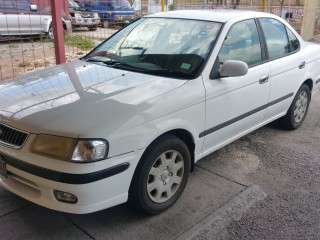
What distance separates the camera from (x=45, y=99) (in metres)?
2.85

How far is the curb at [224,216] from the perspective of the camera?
2.79m

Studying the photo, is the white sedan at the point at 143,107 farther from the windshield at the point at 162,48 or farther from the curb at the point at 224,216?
the curb at the point at 224,216

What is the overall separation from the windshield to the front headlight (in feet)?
3.64

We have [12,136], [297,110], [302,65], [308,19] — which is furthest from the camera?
[308,19]

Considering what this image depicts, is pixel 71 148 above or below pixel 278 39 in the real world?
below

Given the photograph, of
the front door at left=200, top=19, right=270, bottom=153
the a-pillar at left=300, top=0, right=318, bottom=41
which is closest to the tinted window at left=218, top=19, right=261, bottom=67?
the front door at left=200, top=19, right=270, bottom=153

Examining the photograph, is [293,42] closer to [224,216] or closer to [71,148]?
[224,216]

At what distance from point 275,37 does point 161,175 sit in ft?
7.91

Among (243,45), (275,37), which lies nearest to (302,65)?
(275,37)

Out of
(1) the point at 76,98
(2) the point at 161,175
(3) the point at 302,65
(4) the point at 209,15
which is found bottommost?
(2) the point at 161,175

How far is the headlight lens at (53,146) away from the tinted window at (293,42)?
3.31 m

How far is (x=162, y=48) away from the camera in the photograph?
3555mm

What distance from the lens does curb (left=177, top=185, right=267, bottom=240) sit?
279 centimetres

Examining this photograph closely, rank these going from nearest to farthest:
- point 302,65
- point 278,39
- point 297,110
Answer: point 278,39
point 302,65
point 297,110
